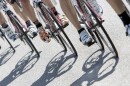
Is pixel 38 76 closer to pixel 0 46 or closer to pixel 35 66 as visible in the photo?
pixel 35 66

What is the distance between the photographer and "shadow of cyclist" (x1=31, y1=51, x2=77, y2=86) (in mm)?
7883

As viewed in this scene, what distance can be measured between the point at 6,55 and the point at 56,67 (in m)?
2.51

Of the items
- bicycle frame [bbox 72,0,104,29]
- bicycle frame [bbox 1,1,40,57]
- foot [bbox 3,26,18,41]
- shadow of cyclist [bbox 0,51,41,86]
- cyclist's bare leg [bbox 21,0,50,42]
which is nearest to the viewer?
bicycle frame [bbox 72,0,104,29]

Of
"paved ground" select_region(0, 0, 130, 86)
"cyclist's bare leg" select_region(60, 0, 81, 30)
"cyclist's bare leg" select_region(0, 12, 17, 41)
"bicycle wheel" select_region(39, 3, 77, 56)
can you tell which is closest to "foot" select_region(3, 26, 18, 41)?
"cyclist's bare leg" select_region(0, 12, 17, 41)

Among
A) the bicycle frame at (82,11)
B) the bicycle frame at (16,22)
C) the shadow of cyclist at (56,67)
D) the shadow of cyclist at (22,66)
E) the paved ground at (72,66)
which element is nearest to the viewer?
the paved ground at (72,66)

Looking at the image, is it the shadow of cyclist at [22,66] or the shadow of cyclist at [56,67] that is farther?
the shadow of cyclist at [22,66]

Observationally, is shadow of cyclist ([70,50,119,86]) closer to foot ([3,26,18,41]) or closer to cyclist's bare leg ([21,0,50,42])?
cyclist's bare leg ([21,0,50,42])

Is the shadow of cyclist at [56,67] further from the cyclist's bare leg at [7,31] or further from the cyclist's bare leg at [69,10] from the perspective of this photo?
the cyclist's bare leg at [7,31]

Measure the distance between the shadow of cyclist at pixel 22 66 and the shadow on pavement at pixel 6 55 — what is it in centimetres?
57

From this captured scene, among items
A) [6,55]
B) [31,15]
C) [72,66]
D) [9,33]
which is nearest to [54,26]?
[72,66]

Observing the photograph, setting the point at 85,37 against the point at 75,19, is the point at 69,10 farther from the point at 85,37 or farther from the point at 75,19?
the point at 85,37

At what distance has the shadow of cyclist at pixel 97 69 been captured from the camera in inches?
273

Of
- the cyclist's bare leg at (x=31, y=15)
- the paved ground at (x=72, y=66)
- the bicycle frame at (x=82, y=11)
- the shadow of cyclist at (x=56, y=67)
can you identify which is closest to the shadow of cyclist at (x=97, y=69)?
the paved ground at (x=72, y=66)

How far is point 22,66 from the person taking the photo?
9.35 m
